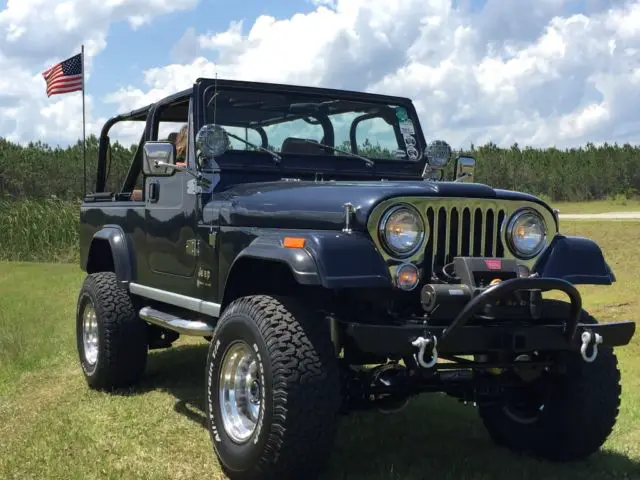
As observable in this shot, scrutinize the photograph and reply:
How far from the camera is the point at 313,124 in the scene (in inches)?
200

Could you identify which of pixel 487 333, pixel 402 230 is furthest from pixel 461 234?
pixel 487 333

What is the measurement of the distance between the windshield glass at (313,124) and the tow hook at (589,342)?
84.5 inches

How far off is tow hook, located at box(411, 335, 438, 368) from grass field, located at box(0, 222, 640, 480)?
2.68 feet

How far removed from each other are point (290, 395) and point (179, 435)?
5.07 feet

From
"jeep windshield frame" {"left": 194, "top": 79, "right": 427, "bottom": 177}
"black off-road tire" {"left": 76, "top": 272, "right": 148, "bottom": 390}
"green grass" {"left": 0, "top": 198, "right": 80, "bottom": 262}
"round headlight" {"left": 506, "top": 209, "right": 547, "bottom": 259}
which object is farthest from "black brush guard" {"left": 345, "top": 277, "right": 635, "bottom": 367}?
"green grass" {"left": 0, "top": 198, "right": 80, "bottom": 262}

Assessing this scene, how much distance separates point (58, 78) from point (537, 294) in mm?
10499

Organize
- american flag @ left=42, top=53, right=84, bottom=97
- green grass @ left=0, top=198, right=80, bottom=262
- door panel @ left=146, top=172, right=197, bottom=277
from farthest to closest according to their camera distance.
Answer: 1. green grass @ left=0, top=198, right=80, bottom=262
2. american flag @ left=42, top=53, right=84, bottom=97
3. door panel @ left=146, top=172, right=197, bottom=277

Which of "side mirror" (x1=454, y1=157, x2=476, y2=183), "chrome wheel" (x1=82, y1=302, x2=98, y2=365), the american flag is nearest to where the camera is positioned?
"side mirror" (x1=454, y1=157, x2=476, y2=183)

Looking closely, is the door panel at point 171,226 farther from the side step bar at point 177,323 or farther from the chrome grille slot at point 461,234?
the chrome grille slot at point 461,234

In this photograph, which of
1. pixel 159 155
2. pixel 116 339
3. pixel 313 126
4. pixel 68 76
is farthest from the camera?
pixel 68 76

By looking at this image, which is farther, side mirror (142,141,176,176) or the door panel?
the door panel

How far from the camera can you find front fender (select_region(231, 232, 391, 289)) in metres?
3.22

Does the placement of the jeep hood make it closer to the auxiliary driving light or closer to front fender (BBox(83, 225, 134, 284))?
the auxiliary driving light

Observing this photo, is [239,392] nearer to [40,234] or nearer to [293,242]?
[293,242]
